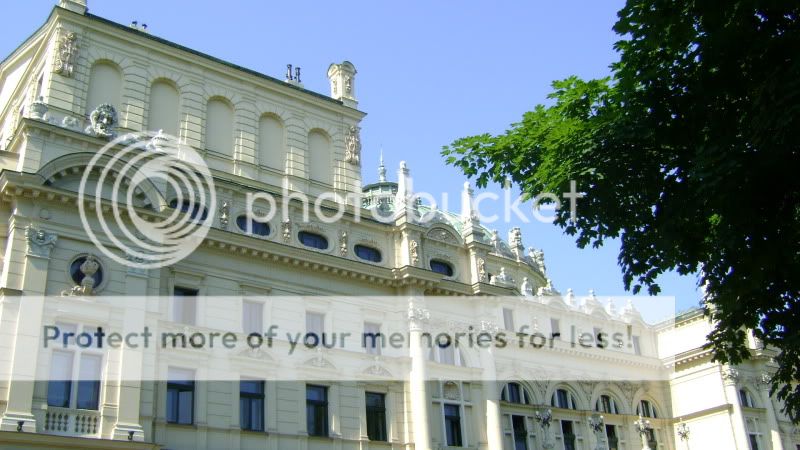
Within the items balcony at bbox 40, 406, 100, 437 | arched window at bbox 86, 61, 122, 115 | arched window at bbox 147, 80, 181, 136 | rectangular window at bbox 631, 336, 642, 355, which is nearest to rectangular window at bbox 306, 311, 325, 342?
arched window at bbox 147, 80, 181, 136

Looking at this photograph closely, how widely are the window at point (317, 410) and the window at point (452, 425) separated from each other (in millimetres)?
5909

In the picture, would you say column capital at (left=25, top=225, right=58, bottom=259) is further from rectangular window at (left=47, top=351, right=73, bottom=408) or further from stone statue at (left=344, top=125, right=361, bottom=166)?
stone statue at (left=344, top=125, right=361, bottom=166)

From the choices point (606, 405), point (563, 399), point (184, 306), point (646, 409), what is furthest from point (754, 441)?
point (184, 306)

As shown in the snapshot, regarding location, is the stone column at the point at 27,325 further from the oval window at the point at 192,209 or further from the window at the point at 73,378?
the oval window at the point at 192,209

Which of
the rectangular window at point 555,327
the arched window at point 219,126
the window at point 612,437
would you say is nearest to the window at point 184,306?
the arched window at point 219,126

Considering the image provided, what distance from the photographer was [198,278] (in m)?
31.6

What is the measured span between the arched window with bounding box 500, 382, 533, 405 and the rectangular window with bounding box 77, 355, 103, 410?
20325mm

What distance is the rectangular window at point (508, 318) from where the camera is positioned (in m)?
42.3

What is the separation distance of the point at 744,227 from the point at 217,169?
2271cm

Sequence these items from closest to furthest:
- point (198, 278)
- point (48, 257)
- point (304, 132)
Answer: point (48, 257), point (198, 278), point (304, 132)

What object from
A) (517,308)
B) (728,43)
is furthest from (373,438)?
(728,43)

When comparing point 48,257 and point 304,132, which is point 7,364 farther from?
point 304,132

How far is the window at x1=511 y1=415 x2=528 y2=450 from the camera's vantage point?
40.6 meters

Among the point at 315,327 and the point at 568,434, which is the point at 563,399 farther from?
the point at 315,327
